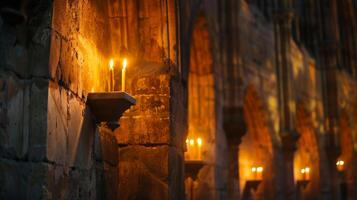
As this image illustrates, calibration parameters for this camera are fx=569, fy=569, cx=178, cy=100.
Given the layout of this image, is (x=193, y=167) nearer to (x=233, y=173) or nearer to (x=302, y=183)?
(x=233, y=173)

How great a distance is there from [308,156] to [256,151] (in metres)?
4.94

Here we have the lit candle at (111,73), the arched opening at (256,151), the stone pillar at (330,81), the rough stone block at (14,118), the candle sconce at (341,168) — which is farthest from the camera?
the candle sconce at (341,168)

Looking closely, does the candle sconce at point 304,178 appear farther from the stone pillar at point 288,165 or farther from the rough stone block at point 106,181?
the rough stone block at point 106,181

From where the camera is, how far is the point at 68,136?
15.3ft

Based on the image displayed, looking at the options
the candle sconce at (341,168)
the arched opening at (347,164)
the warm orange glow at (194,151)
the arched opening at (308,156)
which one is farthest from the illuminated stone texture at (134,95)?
the arched opening at (347,164)

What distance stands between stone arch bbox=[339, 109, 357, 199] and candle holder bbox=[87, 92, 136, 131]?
17.2 meters

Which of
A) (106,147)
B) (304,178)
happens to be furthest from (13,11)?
(304,178)

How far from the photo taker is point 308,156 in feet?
60.9

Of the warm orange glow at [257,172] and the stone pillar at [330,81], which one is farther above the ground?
the stone pillar at [330,81]

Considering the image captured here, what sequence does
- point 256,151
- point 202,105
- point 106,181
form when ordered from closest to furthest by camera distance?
1. point 106,181
2. point 202,105
3. point 256,151

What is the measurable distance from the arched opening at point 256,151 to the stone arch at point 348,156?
26.8ft

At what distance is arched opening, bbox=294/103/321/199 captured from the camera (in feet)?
59.8

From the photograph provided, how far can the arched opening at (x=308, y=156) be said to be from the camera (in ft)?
59.8

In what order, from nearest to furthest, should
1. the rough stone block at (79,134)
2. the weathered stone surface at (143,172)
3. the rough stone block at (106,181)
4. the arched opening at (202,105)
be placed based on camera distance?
1. the rough stone block at (79,134)
2. the rough stone block at (106,181)
3. the weathered stone surface at (143,172)
4. the arched opening at (202,105)
